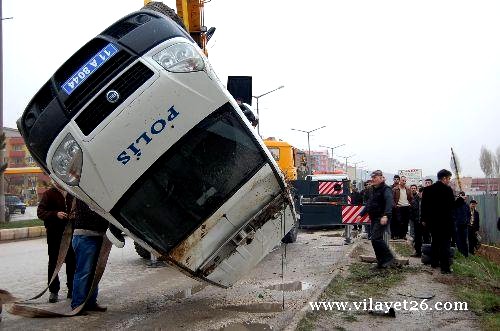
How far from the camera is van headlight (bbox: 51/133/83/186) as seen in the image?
5086 mm

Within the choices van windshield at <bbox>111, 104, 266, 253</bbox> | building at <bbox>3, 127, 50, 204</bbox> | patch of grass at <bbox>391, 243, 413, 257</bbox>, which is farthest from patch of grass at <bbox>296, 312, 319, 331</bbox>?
building at <bbox>3, 127, 50, 204</bbox>

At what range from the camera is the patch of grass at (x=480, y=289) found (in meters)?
5.58

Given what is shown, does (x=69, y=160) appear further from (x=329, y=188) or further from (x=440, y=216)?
(x=329, y=188)

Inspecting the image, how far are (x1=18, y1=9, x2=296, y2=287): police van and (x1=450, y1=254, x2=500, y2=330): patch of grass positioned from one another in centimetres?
247

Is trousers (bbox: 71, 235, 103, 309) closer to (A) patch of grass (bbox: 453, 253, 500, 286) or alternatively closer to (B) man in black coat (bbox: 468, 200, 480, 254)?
(A) patch of grass (bbox: 453, 253, 500, 286)

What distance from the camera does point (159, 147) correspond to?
17.3 feet

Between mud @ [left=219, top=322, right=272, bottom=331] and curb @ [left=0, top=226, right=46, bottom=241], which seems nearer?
mud @ [left=219, top=322, right=272, bottom=331]

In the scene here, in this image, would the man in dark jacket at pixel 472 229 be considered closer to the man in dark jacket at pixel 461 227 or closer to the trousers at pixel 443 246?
the man in dark jacket at pixel 461 227

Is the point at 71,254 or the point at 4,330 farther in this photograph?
the point at 71,254

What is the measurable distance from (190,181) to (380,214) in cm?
405

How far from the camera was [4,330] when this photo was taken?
225 inches

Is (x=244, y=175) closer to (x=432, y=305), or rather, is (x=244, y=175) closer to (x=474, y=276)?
(x=432, y=305)

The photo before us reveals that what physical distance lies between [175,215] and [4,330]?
226cm

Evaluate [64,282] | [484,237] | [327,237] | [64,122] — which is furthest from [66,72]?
[484,237]
